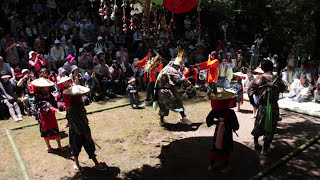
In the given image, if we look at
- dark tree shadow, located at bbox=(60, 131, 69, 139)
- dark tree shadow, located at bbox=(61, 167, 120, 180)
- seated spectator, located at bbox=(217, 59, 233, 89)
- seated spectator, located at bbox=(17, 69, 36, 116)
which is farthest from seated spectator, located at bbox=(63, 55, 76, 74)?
seated spectator, located at bbox=(217, 59, 233, 89)

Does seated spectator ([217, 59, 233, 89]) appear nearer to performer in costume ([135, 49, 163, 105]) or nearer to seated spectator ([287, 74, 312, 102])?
seated spectator ([287, 74, 312, 102])

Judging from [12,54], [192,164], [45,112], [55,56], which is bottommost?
[192,164]

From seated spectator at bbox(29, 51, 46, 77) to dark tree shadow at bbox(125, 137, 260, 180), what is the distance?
6.40 m

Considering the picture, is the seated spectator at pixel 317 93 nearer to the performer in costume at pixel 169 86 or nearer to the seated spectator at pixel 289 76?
the seated spectator at pixel 289 76

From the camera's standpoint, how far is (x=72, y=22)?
1391 centimetres

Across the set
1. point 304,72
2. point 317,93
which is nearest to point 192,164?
point 317,93

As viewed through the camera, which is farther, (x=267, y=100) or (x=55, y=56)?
(x=55, y=56)

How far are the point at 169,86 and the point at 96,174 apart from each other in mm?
3064

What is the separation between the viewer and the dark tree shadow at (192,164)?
5367 mm

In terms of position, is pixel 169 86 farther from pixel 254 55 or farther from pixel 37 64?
pixel 254 55

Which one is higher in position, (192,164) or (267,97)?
(267,97)

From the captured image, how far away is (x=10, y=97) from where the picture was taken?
8.98 meters

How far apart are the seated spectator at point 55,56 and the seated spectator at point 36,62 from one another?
0.81 m

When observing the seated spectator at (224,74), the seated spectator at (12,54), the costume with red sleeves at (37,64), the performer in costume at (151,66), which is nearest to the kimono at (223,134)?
the performer in costume at (151,66)
